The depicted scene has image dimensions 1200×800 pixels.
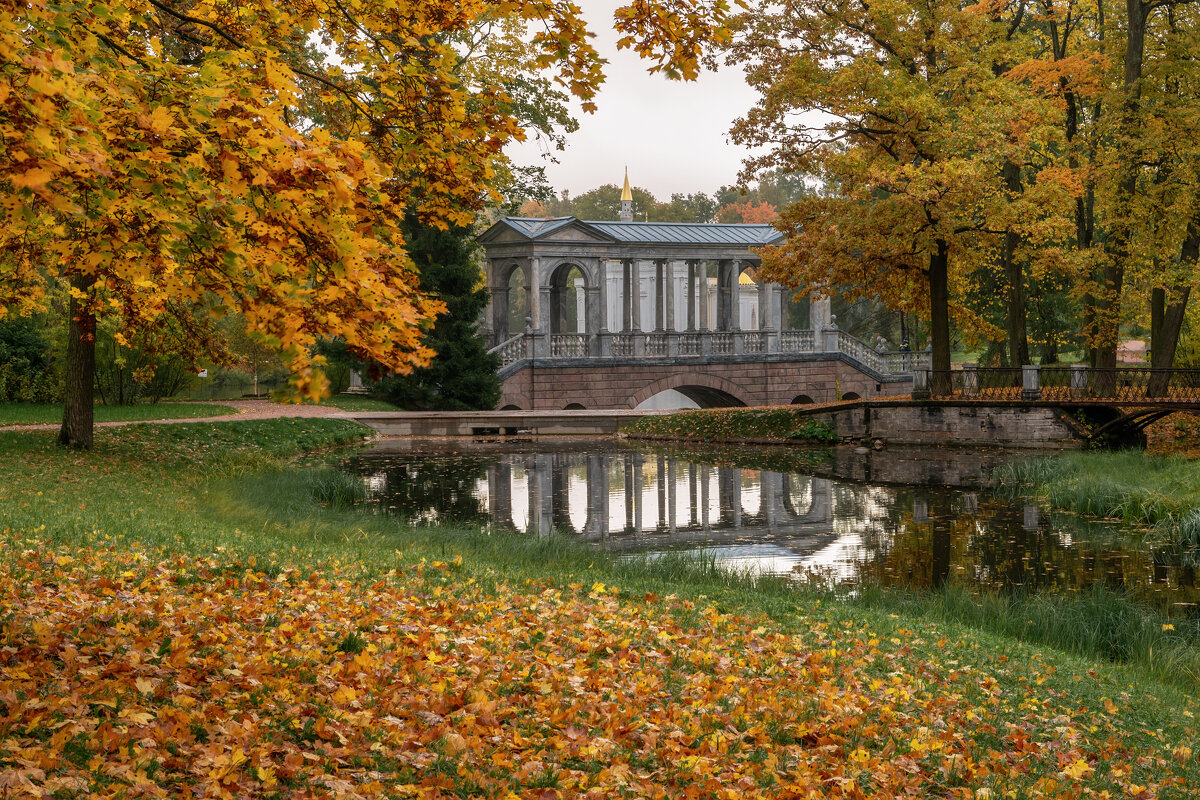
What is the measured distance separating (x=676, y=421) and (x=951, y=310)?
7852 mm

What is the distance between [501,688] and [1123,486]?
44.7 ft

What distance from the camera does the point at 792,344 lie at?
126 feet

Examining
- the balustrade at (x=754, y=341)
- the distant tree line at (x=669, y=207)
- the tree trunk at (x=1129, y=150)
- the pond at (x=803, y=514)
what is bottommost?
the pond at (x=803, y=514)

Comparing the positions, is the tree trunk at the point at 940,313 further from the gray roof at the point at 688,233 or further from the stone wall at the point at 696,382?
the gray roof at the point at 688,233

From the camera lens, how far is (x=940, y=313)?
24.7m

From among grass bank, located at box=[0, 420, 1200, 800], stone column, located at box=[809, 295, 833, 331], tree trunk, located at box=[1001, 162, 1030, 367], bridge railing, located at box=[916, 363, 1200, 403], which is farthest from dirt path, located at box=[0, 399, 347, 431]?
tree trunk, located at box=[1001, 162, 1030, 367]

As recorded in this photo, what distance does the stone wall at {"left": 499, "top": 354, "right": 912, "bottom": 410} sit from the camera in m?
34.0

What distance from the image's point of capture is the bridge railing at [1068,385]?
21.9 meters

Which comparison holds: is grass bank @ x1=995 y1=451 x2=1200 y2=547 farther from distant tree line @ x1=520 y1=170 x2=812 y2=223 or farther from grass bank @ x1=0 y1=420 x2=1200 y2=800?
distant tree line @ x1=520 y1=170 x2=812 y2=223

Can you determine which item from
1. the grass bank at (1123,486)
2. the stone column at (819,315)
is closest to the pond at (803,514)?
the grass bank at (1123,486)

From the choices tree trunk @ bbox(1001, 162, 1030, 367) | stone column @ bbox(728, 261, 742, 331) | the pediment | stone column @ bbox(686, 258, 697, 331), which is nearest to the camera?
tree trunk @ bbox(1001, 162, 1030, 367)

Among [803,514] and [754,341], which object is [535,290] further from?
[803,514]

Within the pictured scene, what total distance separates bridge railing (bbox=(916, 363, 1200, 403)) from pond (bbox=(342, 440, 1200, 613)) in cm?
189

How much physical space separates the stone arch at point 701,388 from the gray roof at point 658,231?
16.0 ft
